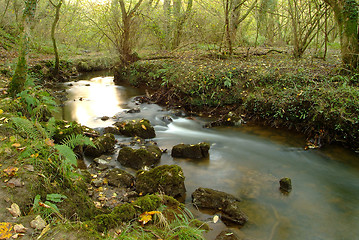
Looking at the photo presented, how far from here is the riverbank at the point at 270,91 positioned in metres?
7.84

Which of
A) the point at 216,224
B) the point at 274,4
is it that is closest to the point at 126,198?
the point at 216,224

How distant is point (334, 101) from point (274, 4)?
1030cm

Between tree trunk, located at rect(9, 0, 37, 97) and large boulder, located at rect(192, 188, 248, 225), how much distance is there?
242 inches

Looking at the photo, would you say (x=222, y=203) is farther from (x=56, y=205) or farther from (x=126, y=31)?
(x=126, y=31)

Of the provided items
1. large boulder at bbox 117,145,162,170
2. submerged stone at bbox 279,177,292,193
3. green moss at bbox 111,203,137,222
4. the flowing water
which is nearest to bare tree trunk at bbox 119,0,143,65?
the flowing water

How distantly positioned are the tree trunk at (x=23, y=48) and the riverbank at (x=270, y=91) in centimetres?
608

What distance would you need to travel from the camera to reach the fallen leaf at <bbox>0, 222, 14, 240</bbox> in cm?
265

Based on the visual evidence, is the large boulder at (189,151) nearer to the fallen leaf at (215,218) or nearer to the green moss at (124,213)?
the fallen leaf at (215,218)

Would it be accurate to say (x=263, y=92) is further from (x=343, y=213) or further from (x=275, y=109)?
(x=343, y=213)

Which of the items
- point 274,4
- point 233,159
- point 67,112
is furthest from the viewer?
point 274,4

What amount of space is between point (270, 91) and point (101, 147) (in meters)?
6.59

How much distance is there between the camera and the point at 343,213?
204 inches

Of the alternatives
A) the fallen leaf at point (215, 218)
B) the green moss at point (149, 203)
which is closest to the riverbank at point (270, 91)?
the fallen leaf at point (215, 218)

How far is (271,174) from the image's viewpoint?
257 inches
